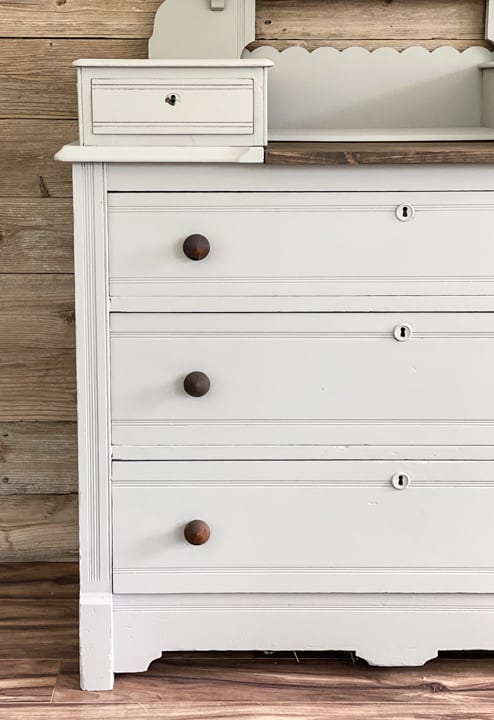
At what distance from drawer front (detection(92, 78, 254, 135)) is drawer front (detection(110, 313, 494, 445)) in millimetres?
312

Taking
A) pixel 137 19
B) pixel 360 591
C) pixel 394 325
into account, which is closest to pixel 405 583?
pixel 360 591

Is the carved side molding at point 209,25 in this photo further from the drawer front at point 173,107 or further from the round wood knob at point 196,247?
the round wood knob at point 196,247

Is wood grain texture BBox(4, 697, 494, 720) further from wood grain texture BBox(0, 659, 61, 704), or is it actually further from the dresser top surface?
the dresser top surface

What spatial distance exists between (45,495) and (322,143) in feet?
3.38

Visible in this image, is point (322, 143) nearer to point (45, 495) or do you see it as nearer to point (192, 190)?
point (192, 190)

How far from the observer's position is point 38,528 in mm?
2246

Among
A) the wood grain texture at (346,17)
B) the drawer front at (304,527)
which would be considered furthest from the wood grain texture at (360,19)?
the drawer front at (304,527)

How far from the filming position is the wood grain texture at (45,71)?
206 centimetres

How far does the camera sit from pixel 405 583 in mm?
1721

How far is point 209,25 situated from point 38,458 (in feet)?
3.38

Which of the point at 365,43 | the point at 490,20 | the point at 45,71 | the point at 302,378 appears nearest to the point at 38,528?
the point at 302,378

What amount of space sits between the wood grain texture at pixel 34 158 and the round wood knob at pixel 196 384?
678 mm

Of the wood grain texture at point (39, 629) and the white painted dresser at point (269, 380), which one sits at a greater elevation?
the white painted dresser at point (269, 380)

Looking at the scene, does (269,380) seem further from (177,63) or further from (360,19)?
(360,19)
